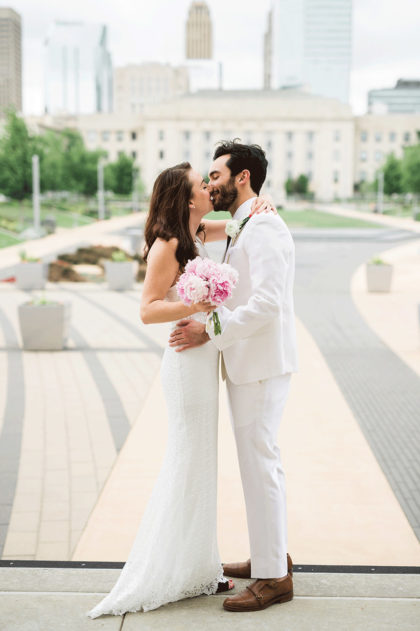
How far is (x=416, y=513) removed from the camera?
4688mm

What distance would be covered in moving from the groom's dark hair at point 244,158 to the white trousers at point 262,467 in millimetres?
896

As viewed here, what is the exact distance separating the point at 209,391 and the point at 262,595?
894 mm

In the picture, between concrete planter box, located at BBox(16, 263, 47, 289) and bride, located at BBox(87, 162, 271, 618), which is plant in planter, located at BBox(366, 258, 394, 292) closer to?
concrete planter box, located at BBox(16, 263, 47, 289)

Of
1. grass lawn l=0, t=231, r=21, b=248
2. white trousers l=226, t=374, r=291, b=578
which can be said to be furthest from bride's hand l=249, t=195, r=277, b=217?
grass lawn l=0, t=231, r=21, b=248

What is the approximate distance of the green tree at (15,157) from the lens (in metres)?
41.5

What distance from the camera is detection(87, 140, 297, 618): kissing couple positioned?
3146 millimetres

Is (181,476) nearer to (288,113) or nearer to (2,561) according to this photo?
(2,561)

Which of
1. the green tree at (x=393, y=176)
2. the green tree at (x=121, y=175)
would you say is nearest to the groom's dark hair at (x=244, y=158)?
the green tree at (x=121, y=175)

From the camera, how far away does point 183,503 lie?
10.7 ft

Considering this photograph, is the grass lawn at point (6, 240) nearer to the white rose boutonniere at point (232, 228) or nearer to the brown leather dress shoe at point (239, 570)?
the brown leather dress shoe at point (239, 570)

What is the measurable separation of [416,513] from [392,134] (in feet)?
422

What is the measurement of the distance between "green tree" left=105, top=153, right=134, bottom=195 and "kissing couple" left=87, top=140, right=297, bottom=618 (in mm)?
69335

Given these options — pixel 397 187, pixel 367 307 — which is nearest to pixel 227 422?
pixel 367 307

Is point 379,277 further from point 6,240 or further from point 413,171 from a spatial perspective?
point 413,171
